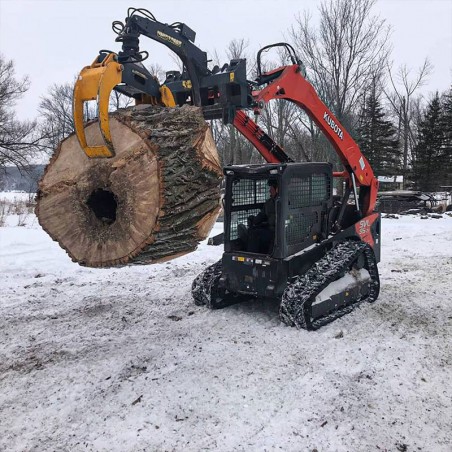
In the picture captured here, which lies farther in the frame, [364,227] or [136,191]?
[364,227]

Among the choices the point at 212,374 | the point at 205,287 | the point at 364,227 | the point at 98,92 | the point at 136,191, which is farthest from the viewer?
the point at 364,227

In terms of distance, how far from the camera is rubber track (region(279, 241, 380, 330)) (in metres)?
5.23

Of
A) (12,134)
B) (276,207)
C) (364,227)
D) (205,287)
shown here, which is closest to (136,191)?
(276,207)

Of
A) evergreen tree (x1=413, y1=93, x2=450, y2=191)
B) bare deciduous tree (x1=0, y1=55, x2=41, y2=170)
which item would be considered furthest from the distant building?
bare deciduous tree (x1=0, y1=55, x2=41, y2=170)

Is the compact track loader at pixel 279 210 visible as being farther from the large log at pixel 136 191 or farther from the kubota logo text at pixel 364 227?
the large log at pixel 136 191

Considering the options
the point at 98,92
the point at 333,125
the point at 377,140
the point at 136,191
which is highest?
the point at 377,140

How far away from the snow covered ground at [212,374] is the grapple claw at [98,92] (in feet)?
6.91

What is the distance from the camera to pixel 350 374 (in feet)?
13.9

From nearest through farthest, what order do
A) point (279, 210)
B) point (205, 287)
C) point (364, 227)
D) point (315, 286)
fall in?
point (315, 286) → point (279, 210) → point (205, 287) → point (364, 227)

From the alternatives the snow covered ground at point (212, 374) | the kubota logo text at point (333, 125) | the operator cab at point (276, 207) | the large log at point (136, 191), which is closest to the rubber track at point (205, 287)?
Answer: the snow covered ground at point (212, 374)

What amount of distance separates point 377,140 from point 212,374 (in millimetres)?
32800

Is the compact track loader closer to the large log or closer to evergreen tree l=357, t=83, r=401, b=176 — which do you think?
the large log

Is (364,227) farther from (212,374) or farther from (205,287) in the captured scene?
(212,374)

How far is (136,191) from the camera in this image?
3.25m
